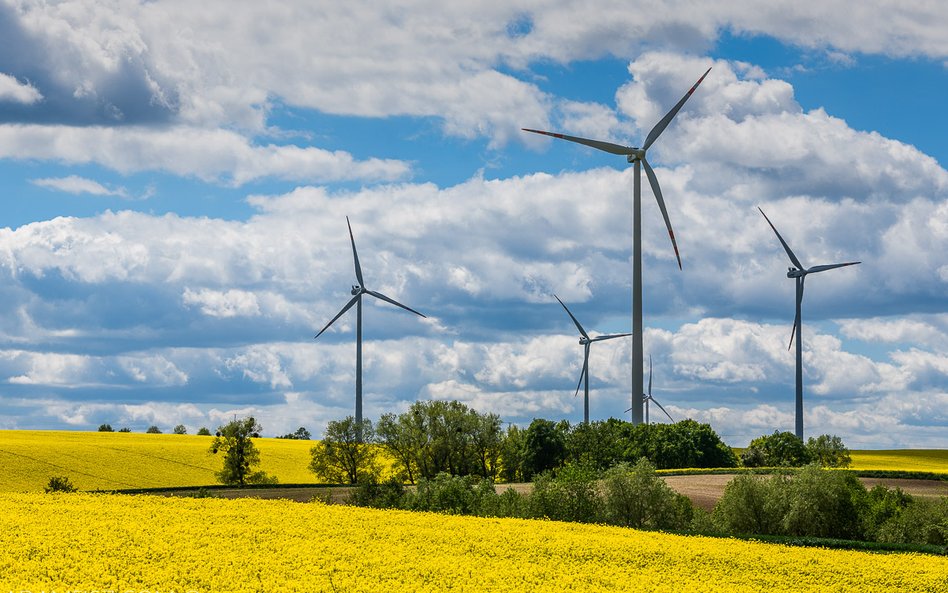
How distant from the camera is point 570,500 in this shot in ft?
194

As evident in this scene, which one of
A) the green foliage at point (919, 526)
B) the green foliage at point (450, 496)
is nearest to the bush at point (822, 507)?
the green foliage at point (919, 526)

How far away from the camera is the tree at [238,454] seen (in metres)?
106

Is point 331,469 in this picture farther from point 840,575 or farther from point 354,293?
point 840,575

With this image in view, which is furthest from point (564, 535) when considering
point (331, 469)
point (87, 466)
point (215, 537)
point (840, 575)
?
point (331, 469)

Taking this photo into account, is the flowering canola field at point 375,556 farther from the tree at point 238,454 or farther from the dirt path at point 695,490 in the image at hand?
the tree at point 238,454

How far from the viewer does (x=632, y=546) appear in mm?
42156

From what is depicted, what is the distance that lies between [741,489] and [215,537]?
116ft

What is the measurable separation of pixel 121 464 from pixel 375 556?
78043 mm

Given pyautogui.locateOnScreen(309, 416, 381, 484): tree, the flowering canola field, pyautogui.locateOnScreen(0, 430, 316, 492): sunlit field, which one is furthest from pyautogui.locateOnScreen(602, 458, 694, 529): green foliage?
pyautogui.locateOnScreen(309, 416, 381, 484): tree

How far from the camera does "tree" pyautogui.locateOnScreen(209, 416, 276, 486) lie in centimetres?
10569

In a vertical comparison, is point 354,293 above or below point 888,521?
above

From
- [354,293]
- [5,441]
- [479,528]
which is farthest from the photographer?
[354,293]

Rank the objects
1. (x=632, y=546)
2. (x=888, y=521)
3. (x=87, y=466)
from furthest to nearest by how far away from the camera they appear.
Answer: (x=87, y=466) → (x=888, y=521) → (x=632, y=546)

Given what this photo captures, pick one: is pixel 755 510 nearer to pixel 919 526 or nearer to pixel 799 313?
pixel 919 526
